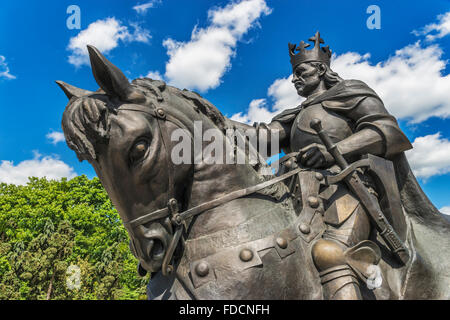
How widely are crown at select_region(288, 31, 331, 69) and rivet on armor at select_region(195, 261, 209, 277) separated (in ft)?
9.55

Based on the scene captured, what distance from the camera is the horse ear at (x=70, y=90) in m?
2.47

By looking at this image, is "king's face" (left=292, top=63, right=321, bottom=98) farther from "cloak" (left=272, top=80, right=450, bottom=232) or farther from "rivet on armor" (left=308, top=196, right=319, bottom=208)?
→ "rivet on armor" (left=308, top=196, right=319, bottom=208)

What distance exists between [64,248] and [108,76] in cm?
2198

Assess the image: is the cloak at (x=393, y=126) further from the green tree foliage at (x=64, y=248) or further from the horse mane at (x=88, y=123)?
the green tree foliage at (x=64, y=248)

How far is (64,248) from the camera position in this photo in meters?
21.2

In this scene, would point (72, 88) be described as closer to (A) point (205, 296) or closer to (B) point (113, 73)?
(B) point (113, 73)

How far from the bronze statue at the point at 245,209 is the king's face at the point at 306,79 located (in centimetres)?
94

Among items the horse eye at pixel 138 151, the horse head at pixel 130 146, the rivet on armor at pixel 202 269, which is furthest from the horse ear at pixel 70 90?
the rivet on armor at pixel 202 269

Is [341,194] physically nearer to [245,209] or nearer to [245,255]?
[245,209]

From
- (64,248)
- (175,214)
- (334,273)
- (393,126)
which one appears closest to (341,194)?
(334,273)

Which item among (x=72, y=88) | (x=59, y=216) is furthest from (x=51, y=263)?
(x=72, y=88)

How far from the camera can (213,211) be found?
2.48 m

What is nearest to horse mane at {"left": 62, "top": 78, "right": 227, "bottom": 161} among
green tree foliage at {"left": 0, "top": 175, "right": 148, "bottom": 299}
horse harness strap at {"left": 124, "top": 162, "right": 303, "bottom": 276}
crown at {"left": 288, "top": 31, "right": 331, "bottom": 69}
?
horse harness strap at {"left": 124, "top": 162, "right": 303, "bottom": 276}
